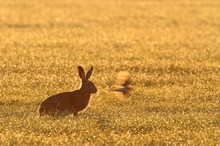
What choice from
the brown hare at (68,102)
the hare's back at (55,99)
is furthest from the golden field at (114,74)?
the hare's back at (55,99)

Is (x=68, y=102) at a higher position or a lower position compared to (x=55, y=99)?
lower

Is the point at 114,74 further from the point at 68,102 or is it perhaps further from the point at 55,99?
the point at 55,99

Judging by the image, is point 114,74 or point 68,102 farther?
point 114,74

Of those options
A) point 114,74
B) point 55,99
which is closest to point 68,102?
point 55,99

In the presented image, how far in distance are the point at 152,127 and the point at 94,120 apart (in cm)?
109

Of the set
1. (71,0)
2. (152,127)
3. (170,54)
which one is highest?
(152,127)

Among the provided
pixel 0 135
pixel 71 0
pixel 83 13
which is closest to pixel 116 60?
pixel 0 135

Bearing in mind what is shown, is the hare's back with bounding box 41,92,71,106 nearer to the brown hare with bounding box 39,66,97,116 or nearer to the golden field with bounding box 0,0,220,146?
the brown hare with bounding box 39,66,97,116

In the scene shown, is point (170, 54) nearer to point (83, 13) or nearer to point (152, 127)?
point (152, 127)

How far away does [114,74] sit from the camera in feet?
65.2

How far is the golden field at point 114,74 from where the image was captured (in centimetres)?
1279

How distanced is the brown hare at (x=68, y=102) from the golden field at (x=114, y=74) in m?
0.18

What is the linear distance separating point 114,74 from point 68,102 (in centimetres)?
600

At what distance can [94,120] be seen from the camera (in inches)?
537
